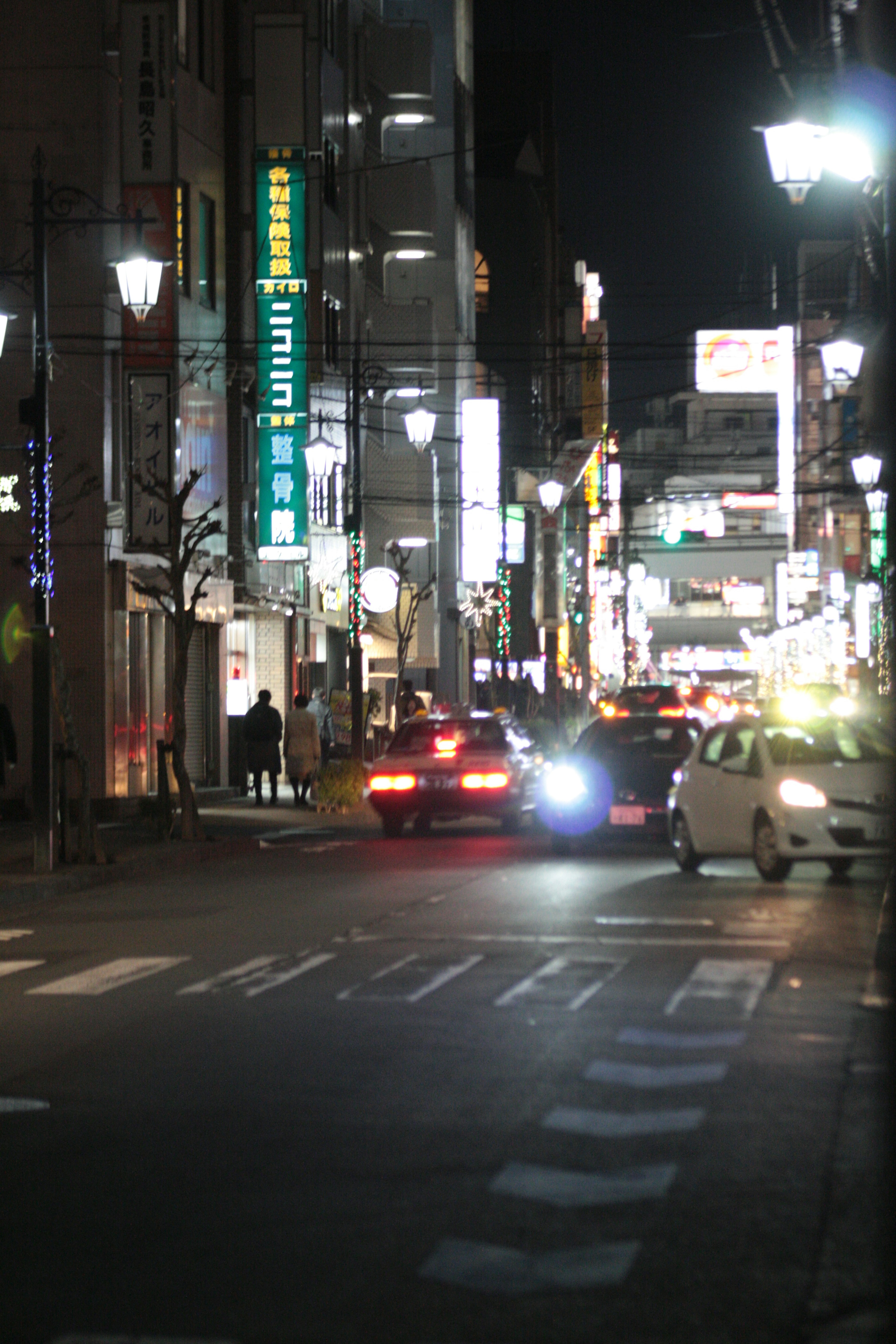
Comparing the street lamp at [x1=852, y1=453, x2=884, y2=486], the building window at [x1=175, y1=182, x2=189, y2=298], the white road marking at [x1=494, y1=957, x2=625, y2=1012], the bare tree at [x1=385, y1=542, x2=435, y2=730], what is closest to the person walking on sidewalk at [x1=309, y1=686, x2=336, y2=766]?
the bare tree at [x1=385, y1=542, x2=435, y2=730]

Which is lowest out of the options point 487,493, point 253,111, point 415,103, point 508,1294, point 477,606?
point 508,1294

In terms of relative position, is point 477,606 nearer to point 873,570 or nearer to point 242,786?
point 873,570

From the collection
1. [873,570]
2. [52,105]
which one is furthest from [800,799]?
[873,570]

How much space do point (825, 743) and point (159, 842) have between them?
9.50 metres

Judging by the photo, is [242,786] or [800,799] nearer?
[800,799]

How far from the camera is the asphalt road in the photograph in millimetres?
5887

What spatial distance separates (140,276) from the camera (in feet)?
68.9

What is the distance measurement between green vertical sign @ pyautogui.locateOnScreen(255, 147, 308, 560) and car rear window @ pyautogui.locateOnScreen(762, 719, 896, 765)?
1770 cm

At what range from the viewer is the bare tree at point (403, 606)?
4509 centimetres

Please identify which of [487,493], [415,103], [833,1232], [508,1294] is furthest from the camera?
[487,493]

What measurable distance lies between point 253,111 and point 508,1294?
32.3 meters

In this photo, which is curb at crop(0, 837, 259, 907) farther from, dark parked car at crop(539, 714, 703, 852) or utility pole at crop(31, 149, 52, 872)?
dark parked car at crop(539, 714, 703, 852)

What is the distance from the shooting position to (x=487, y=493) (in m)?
60.1

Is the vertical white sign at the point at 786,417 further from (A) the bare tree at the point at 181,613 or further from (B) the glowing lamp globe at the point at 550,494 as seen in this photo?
(A) the bare tree at the point at 181,613
